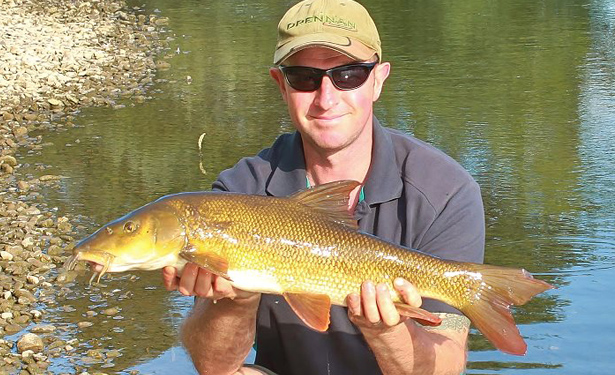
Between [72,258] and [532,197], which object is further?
[532,197]

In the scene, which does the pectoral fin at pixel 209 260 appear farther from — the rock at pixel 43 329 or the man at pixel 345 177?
the rock at pixel 43 329

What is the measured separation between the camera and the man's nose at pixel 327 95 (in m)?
4.17

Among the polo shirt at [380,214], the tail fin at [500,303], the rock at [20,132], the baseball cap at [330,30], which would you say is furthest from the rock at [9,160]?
the tail fin at [500,303]

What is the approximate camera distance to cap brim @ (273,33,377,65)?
4.17 metres

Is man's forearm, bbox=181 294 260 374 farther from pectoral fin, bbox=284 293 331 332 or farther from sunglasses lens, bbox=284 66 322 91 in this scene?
sunglasses lens, bbox=284 66 322 91

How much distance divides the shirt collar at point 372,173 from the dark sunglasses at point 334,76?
294 millimetres

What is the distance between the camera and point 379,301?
11.7ft

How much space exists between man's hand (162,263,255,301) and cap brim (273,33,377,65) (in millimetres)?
995

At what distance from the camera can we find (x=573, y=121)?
11.2 metres

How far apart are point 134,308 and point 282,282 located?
3158 mm

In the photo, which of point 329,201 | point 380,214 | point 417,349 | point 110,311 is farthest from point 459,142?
point 329,201

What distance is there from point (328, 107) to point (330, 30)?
0.30 meters

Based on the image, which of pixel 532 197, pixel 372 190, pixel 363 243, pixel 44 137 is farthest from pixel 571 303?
pixel 44 137

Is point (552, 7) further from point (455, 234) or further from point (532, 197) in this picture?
point (455, 234)
